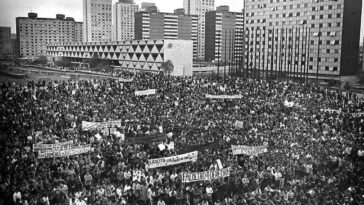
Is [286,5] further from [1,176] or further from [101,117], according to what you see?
[1,176]

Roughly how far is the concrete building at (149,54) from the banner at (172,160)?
48369 mm

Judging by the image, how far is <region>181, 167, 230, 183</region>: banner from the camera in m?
15.6

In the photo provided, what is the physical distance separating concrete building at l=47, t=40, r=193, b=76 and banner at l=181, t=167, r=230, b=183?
5025cm

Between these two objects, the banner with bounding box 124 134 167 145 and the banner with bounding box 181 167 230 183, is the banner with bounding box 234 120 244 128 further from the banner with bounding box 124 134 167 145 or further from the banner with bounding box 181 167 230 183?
the banner with bounding box 181 167 230 183

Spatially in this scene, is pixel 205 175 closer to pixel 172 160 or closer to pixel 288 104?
pixel 172 160

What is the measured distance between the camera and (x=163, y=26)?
468ft

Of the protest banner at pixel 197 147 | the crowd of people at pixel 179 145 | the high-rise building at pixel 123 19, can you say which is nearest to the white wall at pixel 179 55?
the crowd of people at pixel 179 145

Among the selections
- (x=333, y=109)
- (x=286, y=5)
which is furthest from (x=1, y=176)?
(x=286, y=5)

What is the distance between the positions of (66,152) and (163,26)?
422ft

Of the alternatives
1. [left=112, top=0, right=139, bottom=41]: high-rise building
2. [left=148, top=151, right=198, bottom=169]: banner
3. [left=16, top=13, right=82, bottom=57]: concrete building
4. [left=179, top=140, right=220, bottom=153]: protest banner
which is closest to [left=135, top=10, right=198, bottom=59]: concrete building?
[left=16, top=13, right=82, bottom=57]: concrete building

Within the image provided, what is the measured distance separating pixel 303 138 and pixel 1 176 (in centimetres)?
1512

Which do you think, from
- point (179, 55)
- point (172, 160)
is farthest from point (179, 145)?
point (179, 55)

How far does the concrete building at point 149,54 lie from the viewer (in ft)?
219

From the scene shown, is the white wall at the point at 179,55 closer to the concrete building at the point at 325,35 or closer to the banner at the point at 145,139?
the concrete building at the point at 325,35
